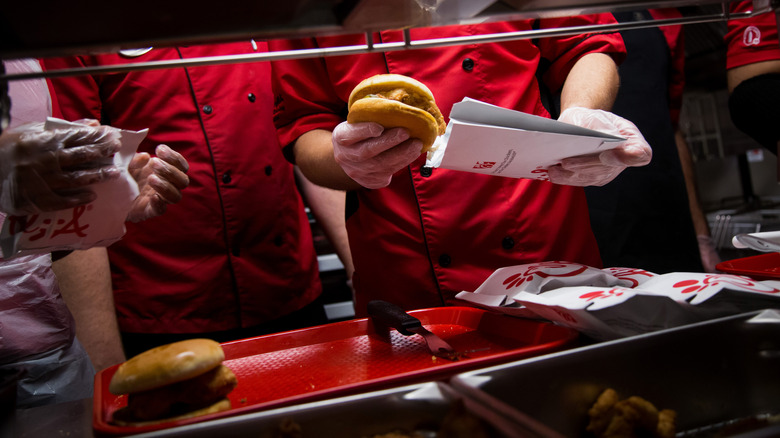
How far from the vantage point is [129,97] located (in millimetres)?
2051

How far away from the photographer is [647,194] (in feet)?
9.65

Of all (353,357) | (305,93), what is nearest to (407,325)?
(353,357)

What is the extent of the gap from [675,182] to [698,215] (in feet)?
1.99

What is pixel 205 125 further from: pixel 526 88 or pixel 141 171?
pixel 526 88

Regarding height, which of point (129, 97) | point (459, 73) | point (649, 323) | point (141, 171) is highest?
point (129, 97)

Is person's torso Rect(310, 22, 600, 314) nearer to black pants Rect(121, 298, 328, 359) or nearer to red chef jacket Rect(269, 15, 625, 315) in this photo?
red chef jacket Rect(269, 15, 625, 315)

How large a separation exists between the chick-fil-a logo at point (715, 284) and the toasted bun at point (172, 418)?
802 millimetres

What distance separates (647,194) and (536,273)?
2117 millimetres

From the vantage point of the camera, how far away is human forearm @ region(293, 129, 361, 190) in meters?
1.55

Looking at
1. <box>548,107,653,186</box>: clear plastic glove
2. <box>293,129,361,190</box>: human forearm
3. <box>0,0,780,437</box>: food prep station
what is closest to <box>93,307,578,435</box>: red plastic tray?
<box>0,0,780,437</box>: food prep station

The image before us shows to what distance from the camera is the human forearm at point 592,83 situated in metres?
1.52

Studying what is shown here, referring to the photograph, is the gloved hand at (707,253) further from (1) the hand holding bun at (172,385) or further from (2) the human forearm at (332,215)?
(1) the hand holding bun at (172,385)

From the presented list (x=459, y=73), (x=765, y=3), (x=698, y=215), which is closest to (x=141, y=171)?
(x=459, y=73)

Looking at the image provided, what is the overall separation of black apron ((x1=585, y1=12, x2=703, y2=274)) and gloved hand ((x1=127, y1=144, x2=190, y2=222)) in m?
2.39
